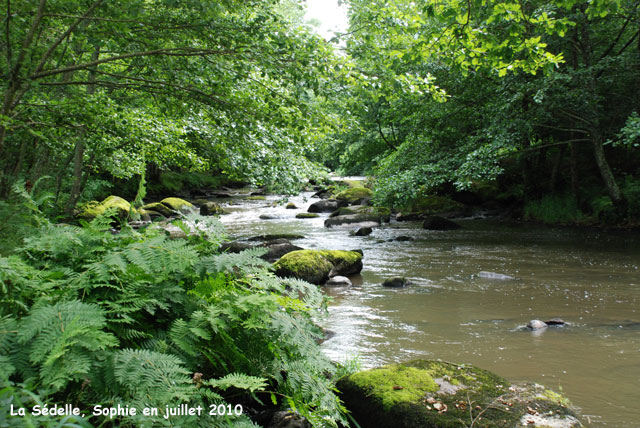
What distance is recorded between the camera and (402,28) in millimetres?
5801

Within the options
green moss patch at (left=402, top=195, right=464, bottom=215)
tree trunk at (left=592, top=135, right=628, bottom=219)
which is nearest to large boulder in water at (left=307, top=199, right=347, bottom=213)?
green moss patch at (left=402, top=195, right=464, bottom=215)

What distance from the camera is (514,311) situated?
720 cm

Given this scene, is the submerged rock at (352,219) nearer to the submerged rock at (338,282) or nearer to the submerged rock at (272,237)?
the submerged rock at (272,237)

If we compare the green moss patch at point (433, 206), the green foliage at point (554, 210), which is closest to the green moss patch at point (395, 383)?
the green foliage at point (554, 210)

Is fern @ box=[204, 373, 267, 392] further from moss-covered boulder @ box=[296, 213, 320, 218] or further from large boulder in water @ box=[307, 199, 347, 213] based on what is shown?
large boulder in water @ box=[307, 199, 347, 213]

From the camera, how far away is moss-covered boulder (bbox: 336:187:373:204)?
81.0 feet

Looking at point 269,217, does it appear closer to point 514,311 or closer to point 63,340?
point 514,311

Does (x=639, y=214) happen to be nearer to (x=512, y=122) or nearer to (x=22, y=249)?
(x=512, y=122)

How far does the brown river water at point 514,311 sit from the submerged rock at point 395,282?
7.6 inches

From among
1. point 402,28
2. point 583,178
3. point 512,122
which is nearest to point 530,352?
point 402,28

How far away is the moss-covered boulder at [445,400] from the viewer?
9.82ft

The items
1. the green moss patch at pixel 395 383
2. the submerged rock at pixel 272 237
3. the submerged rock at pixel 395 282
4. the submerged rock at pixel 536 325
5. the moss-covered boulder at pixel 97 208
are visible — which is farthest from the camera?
the moss-covered boulder at pixel 97 208

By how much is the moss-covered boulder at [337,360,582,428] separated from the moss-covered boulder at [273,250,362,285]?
540cm

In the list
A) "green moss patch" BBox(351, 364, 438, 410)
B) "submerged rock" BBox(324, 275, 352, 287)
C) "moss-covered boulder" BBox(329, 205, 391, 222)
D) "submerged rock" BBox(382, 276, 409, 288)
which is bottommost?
"submerged rock" BBox(324, 275, 352, 287)
